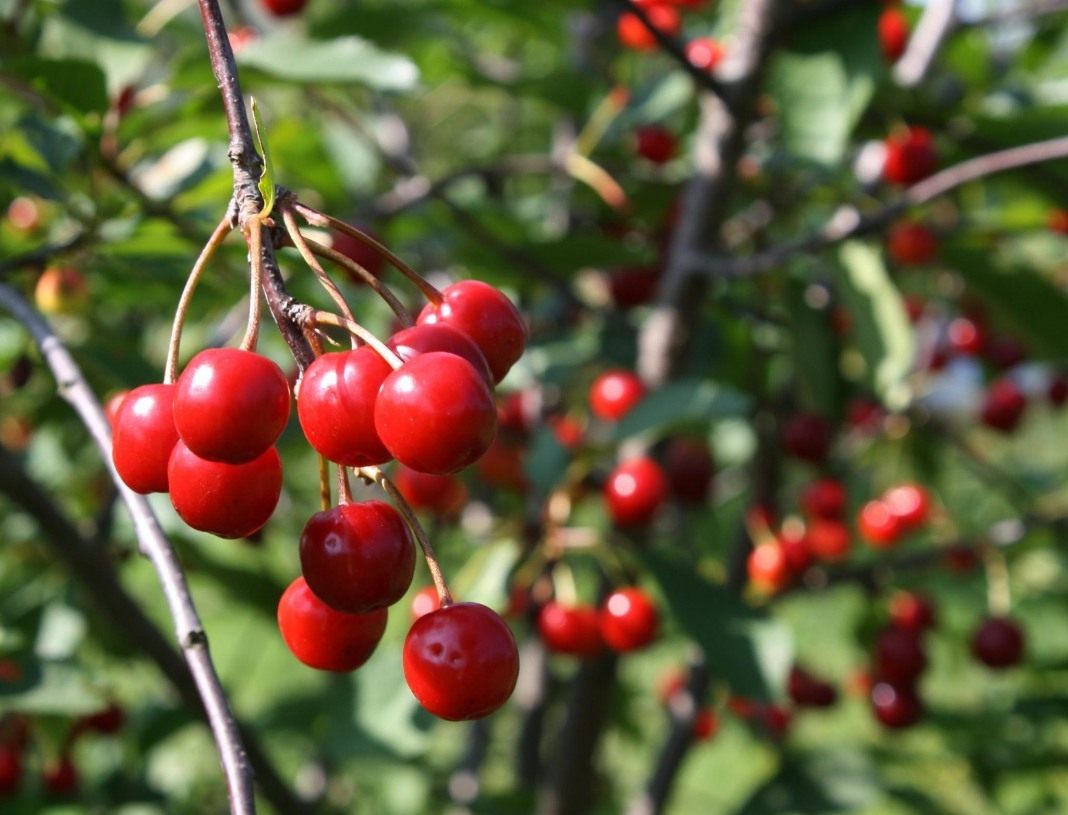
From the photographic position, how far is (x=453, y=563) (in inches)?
103

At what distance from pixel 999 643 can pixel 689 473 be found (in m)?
0.65

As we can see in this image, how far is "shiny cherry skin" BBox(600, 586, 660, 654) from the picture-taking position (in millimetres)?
1622

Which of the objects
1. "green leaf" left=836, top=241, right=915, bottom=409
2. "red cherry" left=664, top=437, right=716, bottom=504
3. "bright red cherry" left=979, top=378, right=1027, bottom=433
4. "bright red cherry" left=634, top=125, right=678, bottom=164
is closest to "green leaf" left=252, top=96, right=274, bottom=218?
"green leaf" left=836, top=241, right=915, bottom=409

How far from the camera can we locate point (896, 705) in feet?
6.96

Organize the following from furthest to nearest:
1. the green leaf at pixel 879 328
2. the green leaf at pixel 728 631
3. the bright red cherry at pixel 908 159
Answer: the bright red cherry at pixel 908 159
the green leaf at pixel 879 328
the green leaf at pixel 728 631

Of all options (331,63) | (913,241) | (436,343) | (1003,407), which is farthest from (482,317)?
(1003,407)

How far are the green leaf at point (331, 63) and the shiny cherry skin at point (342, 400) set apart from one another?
0.82 meters

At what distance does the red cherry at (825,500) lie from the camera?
2.22 metres

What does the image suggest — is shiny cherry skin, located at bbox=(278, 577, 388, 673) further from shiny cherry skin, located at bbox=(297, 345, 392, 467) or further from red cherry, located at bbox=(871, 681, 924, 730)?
red cherry, located at bbox=(871, 681, 924, 730)

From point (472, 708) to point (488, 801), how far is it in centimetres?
141

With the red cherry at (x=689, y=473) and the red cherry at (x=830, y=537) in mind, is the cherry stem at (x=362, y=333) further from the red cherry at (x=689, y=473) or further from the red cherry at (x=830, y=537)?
the red cherry at (x=830, y=537)

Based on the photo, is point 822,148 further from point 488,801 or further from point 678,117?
point 488,801

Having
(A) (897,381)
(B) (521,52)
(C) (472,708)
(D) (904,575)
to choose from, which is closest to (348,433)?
(C) (472,708)

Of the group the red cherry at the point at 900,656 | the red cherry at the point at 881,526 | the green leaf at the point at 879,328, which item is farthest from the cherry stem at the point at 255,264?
the red cherry at the point at 881,526
